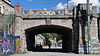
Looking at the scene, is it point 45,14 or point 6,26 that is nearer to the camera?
point 6,26

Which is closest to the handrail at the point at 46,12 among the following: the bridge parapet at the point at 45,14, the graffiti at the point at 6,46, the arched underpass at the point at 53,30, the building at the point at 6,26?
the bridge parapet at the point at 45,14

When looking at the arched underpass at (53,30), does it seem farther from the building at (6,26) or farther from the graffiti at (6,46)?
the graffiti at (6,46)

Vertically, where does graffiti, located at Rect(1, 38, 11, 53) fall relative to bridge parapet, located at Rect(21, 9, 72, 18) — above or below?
below

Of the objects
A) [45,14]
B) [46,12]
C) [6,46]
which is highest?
[46,12]

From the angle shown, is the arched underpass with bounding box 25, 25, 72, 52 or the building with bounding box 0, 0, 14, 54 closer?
the building with bounding box 0, 0, 14, 54

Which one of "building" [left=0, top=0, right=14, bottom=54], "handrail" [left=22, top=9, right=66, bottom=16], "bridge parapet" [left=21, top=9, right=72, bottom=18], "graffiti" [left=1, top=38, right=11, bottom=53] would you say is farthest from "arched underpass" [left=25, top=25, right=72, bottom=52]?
"graffiti" [left=1, top=38, right=11, bottom=53]

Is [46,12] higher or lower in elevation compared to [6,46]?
higher

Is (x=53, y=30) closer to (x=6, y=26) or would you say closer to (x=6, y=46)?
(x=6, y=26)

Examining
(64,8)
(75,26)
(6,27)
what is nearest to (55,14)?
(64,8)

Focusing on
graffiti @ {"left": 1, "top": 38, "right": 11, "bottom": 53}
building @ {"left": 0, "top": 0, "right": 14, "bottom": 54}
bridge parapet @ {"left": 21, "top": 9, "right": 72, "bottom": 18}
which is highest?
bridge parapet @ {"left": 21, "top": 9, "right": 72, "bottom": 18}

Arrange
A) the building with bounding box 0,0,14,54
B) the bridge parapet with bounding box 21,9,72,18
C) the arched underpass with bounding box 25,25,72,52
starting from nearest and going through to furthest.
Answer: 1. the building with bounding box 0,0,14,54
2. the bridge parapet with bounding box 21,9,72,18
3. the arched underpass with bounding box 25,25,72,52

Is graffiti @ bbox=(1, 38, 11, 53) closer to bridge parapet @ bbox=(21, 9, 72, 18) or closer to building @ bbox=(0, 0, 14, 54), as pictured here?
building @ bbox=(0, 0, 14, 54)

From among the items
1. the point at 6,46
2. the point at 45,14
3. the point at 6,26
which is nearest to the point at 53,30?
the point at 45,14

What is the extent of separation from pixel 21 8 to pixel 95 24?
1070 centimetres
